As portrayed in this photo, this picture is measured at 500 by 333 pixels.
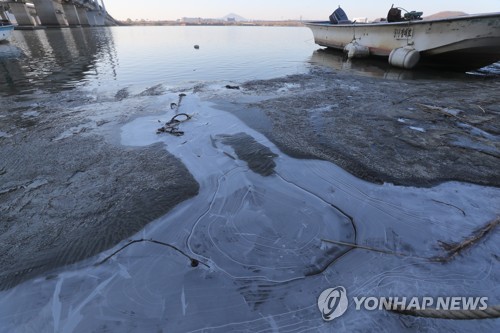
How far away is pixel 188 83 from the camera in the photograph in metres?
10.0

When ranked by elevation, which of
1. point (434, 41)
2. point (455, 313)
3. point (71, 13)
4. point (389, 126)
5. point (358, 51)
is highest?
point (71, 13)

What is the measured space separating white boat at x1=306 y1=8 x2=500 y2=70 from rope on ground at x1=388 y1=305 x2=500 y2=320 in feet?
41.5

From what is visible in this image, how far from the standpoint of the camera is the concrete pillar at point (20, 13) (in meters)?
48.4

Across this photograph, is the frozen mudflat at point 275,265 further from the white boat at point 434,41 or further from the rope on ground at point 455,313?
the white boat at point 434,41

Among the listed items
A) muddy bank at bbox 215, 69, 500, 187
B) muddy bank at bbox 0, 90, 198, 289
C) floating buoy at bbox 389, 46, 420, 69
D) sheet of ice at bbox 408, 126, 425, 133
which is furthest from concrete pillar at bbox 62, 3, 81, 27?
sheet of ice at bbox 408, 126, 425, 133

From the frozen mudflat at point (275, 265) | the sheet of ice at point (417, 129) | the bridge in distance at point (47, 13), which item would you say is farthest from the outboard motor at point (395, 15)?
the bridge in distance at point (47, 13)

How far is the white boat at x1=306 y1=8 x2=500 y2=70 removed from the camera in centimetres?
994

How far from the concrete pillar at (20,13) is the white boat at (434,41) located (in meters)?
65.8

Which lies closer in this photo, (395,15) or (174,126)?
(174,126)

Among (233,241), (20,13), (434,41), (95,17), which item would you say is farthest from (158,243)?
(95,17)

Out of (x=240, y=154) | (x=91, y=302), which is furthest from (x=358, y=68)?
(x=91, y=302)

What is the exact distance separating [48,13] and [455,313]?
80.3 m

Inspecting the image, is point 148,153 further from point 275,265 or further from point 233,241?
point 275,265

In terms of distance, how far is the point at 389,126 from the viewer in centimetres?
545
